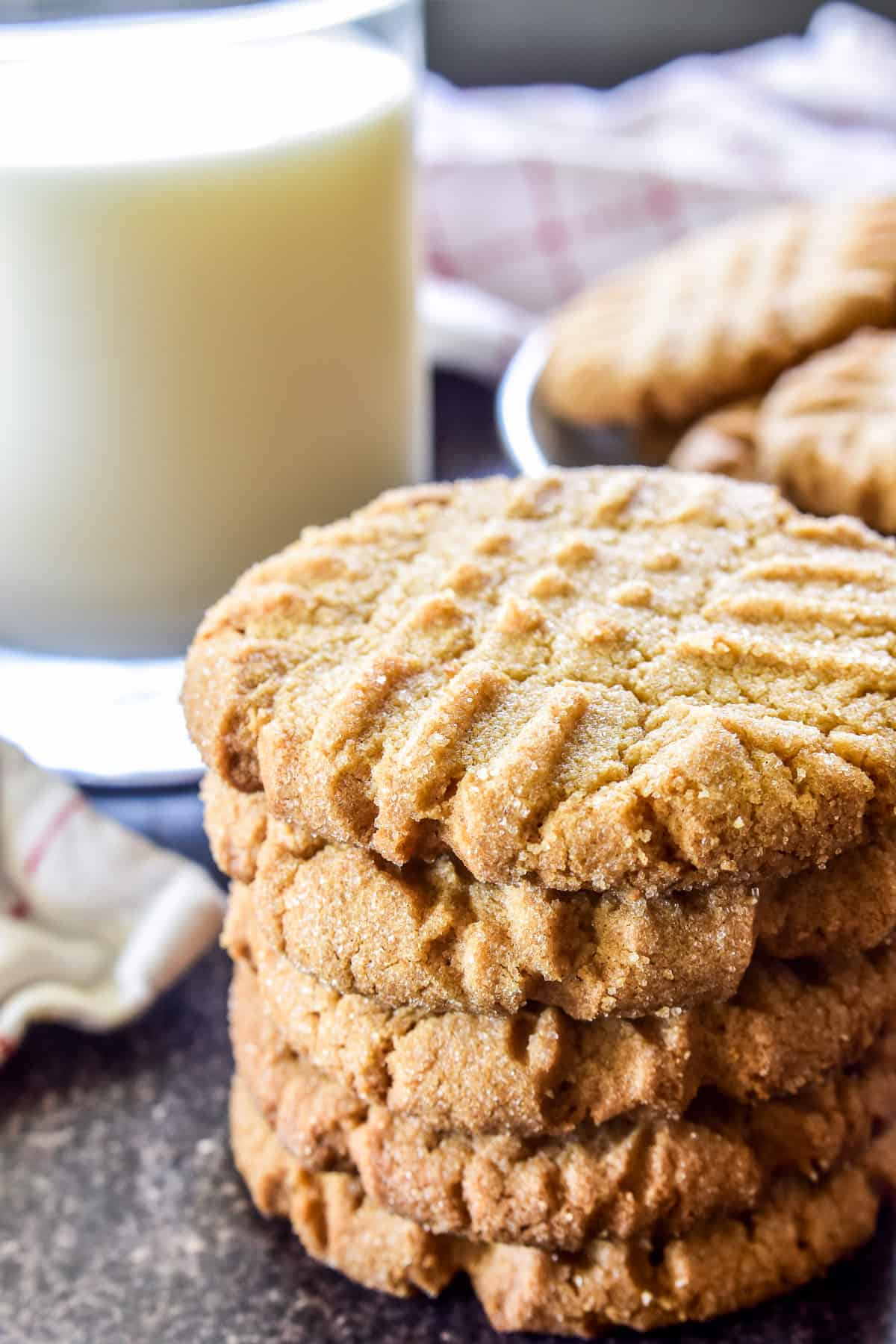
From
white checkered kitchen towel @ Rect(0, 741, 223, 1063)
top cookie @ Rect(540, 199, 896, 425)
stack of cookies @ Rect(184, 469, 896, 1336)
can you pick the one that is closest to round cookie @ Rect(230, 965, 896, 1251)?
stack of cookies @ Rect(184, 469, 896, 1336)

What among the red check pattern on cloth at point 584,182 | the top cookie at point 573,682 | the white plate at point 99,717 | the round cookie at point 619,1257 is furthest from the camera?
the red check pattern on cloth at point 584,182

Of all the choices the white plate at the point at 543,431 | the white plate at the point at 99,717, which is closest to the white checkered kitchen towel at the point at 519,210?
the white plate at the point at 99,717

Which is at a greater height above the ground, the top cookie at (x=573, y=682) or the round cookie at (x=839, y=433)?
the top cookie at (x=573, y=682)

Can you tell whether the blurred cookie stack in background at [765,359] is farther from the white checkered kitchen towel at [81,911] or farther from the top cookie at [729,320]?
the white checkered kitchen towel at [81,911]

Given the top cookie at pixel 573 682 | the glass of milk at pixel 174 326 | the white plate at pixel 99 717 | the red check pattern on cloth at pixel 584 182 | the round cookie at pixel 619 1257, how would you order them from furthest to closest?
the red check pattern on cloth at pixel 584 182 < the white plate at pixel 99 717 < the glass of milk at pixel 174 326 < the round cookie at pixel 619 1257 < the top cookie at pixel 573 682

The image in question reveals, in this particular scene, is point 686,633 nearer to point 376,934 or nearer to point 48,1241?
point 376,934

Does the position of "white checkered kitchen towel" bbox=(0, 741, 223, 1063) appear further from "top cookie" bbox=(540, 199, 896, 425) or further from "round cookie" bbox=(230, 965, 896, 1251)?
"top cookie" bbox=(540, 199, 896, 425)

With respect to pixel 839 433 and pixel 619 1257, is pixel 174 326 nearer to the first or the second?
pixel 839 433

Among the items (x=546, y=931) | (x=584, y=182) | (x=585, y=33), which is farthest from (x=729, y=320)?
(x=585, y=33)

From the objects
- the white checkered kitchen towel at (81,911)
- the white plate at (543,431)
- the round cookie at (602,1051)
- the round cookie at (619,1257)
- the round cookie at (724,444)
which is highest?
the round cookie at (602,1051)
